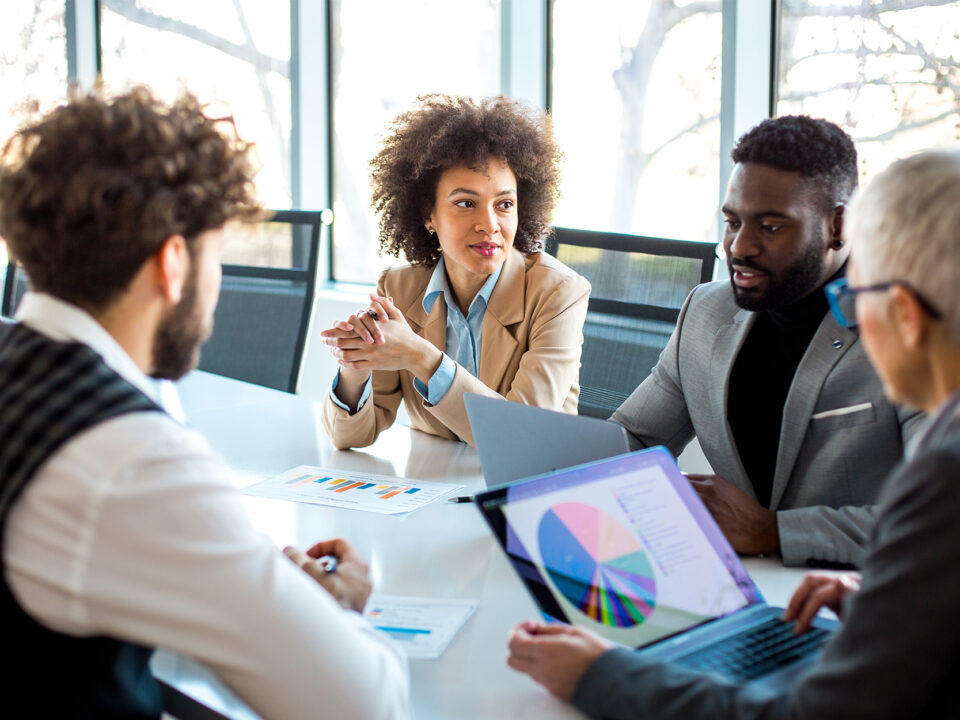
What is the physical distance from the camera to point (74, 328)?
37.1 inches

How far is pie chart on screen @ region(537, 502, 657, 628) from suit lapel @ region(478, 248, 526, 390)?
3.72 ft

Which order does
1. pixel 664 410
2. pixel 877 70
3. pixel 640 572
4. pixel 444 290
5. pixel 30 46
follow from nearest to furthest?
pixel 640 572 < pixel 664 410 < pixel 444 290 < pixel 877 70 < pixel 30 46

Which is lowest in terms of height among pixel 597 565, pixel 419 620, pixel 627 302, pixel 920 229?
pixel 419 620

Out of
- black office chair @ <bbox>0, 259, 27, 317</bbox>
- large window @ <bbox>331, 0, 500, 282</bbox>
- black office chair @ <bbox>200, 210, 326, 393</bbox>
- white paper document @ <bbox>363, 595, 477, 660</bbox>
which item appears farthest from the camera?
large window @ <bbox>331, 0, 500, 282</bbox>

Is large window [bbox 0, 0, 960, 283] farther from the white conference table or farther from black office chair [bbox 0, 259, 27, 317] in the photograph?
black office chair [bbox 0, 259, 27, 317]

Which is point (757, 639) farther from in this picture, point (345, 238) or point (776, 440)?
point (345, 238)

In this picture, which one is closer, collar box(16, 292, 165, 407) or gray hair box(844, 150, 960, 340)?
gray hair box(844, 150, 960, 340)

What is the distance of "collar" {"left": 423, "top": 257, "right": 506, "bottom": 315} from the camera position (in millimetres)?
2348

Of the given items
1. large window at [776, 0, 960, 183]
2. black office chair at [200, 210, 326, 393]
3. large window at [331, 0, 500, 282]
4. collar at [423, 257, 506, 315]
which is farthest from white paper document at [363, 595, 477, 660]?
large window at [331, 0, 500, 282]

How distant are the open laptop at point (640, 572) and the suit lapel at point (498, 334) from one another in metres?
1.07

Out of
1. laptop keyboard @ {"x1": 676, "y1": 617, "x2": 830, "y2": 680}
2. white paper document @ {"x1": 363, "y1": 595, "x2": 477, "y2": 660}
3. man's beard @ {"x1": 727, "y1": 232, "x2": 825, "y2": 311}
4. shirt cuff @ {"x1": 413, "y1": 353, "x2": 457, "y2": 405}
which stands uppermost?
man's beard @ {"x1": 727, "y1": 232, "x2": 825, "y2": 311}

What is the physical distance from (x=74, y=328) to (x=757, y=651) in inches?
31.8

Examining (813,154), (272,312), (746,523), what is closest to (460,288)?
(272,312)

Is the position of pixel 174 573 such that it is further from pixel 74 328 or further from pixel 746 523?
pixel 746 523
